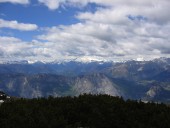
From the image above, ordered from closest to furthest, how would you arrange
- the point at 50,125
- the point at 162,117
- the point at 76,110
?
the point at 50,125 → the point at 162,117 → the point at 76,110

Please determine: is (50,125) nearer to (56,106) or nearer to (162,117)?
(56,106)

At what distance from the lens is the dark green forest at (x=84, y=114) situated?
55.5 feet

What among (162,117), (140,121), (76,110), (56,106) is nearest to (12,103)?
(56,106)

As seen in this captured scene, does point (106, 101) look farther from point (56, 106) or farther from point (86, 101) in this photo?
point (56, 106)

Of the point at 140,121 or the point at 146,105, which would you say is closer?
the point at 140,121

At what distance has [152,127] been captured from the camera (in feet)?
55.2

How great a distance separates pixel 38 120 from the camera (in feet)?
56.1

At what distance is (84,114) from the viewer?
64.0 feet

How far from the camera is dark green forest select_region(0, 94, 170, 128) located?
16922 millimetres

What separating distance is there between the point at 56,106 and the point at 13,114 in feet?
12.1

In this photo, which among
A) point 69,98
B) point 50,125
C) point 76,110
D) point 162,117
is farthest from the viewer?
point 69,98

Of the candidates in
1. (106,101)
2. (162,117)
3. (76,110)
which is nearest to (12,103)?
Answer: (76,110)

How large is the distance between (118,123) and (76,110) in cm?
321

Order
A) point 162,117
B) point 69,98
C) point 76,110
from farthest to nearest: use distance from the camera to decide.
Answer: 1. point 69,98
2. point 76,110
3. point 162,117
